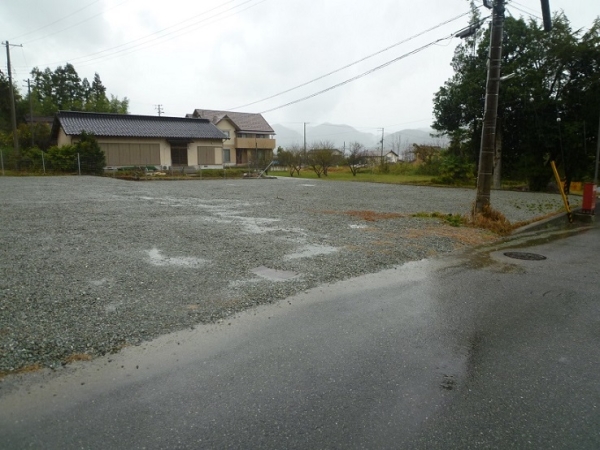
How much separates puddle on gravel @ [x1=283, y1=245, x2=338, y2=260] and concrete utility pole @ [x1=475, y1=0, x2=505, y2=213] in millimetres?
4725

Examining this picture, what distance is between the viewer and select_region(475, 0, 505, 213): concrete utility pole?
929cm

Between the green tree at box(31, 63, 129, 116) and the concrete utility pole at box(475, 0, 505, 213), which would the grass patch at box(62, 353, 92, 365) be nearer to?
the concrete utility pole at box(475, 0, 505, 213)

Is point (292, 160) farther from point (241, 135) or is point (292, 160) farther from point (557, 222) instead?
point (557, 222)

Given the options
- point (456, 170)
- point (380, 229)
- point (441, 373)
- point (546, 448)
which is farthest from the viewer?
point (456, 170)

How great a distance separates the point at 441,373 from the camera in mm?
3012

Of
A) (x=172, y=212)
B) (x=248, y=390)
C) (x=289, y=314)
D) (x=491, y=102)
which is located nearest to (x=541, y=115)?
(x=491, y=102)

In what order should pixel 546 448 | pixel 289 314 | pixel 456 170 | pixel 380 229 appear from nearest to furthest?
1. pixel 546 448
2. pixel 289 314
3. pixel 380 229
4. pixel 456 170

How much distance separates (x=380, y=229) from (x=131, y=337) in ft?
20.9

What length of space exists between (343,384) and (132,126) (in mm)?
33623

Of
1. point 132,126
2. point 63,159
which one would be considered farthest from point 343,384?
point 132,126

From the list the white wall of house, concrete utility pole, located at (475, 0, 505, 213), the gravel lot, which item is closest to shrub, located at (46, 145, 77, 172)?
the gravel lot

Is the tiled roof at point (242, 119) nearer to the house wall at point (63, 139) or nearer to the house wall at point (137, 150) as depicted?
the house wall at point (137, 150)

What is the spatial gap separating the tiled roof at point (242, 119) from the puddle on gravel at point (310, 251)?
42.1 meters

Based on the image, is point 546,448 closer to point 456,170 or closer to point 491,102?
point 491,102
